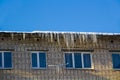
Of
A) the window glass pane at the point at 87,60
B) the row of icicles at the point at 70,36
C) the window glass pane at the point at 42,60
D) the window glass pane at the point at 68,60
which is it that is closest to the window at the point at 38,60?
the window glass pane at the point at 42,60

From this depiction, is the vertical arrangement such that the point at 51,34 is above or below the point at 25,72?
above

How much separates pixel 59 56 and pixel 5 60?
304cm

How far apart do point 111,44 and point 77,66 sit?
2483mm

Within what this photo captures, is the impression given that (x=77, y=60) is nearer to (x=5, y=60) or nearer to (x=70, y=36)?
(x=70, y=36)

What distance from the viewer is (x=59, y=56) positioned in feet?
91.4

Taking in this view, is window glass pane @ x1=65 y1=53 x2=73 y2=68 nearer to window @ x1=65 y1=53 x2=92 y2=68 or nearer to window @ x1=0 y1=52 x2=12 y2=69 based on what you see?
window @ x1=65 y1=53 x2=92 y2=68

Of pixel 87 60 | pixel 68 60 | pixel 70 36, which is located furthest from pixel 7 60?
pixel 87 60

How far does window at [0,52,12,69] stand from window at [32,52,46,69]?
1335 mm

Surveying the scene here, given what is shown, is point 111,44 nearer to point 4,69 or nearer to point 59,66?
point 59,66

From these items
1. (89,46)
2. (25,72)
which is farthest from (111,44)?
(25,72)

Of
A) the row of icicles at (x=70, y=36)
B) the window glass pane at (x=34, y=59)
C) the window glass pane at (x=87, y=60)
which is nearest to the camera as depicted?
the window glass pane at (x=34, y=59)

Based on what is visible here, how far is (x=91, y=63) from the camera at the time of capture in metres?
28.2

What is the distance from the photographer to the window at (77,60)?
27.9 m

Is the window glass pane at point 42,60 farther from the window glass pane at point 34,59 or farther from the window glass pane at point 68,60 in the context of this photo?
the window glass pane at point 68,60
